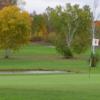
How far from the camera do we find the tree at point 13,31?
61688mm

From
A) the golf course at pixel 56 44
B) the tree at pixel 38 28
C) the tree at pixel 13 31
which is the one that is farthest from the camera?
the tree at pixel 38 28

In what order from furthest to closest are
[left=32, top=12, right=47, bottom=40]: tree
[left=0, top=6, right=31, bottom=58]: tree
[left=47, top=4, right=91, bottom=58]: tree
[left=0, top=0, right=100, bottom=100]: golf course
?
[left=32, top=12, right=47, bottom=40]: tree, [left=47, top=4, right=91, bottom=58]: tree, [left=0, top=6, right=31, bottom=58]: tree, [left=0, top=0, right=100, bottom=100]: golf course

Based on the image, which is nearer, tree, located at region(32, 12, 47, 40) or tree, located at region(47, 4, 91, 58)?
tree, located at region(47, 4, 91, 58)

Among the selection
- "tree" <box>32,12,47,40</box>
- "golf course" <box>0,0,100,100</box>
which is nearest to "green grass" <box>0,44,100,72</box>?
"golf course" <box>0,0,100,100</box>

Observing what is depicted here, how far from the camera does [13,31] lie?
6169 centimetres

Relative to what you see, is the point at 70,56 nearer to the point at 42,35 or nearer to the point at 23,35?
the point at 23,35

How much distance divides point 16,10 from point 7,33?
13.2 ft

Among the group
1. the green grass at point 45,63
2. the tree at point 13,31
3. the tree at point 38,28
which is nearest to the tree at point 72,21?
the green grass at point 45,63

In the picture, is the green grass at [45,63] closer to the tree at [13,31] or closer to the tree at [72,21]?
the tree at [13,31]

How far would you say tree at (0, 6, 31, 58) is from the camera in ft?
202

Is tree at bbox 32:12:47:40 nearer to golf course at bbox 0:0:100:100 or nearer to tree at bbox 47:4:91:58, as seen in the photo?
golf course at bbox 0:0:100:100

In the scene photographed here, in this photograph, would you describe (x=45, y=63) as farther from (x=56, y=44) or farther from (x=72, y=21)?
(x=72, y=21)

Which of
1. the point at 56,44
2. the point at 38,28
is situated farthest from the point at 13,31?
the point at 38,28

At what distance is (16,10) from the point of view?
6425cm
